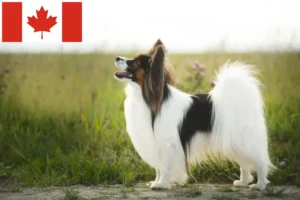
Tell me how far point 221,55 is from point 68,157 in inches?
167

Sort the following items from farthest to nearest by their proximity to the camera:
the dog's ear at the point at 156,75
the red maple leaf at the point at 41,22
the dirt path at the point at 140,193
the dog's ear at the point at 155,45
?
the red maple leaf at the point at 41,22, the dog's ear at the point at 155,45, the dog's ear at the point at 156,75, the dirt path at the point at 140,193

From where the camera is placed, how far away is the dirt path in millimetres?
4703

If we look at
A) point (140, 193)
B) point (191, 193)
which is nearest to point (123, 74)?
point (140, 193)

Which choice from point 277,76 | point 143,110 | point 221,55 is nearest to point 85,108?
point 143,110

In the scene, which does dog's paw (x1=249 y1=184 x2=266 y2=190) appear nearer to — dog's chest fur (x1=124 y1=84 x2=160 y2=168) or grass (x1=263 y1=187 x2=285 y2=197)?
grass (x1=263 y1=187 x2=285 y2=197)

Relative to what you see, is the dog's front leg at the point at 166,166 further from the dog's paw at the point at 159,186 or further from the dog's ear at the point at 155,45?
the dog's ear at the point at 155,45

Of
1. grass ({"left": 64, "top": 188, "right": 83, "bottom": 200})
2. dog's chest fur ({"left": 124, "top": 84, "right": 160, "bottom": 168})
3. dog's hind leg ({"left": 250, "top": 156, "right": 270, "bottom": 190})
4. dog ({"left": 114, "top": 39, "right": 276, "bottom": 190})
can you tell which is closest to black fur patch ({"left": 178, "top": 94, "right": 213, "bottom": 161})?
dog ({"left": 114, "top": 39, "right": 276, "bottom": 190})

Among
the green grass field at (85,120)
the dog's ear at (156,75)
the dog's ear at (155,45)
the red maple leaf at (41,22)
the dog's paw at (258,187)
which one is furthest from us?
the red maple leaf at (41,22)

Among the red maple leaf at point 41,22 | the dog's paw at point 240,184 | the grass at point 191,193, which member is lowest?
the dog's paw at point 240,184

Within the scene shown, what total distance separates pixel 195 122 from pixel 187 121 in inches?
3.8

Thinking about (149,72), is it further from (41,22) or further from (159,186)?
(41,22)

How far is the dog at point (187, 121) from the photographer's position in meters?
5.01

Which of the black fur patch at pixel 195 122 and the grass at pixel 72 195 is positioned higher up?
the black fur patch at pixel 195 122

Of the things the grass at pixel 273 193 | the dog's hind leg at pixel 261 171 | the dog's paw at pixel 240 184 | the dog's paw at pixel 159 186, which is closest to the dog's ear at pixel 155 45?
the dog's paw at pixel 159 186
